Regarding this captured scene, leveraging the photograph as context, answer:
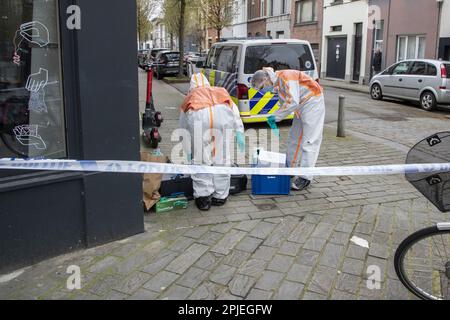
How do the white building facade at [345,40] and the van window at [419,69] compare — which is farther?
the white building facade at [345,40]

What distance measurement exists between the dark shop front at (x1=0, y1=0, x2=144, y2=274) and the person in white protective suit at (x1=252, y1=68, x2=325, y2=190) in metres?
2.21

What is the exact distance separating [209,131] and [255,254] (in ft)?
5.25

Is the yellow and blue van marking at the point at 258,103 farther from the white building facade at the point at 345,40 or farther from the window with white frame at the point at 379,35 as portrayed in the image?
the white building facade at the point at 345,40

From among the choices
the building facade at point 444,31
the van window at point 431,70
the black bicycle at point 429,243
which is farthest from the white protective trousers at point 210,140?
the building facade at point 444,31

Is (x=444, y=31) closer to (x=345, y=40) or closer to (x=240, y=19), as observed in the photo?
(x=345, y=40)

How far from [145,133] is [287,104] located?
3614 mm

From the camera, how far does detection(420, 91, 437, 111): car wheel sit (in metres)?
13.9

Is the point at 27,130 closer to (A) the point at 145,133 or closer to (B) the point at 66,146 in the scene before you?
(B) the point at 66,146

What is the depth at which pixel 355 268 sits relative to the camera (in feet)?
12.4

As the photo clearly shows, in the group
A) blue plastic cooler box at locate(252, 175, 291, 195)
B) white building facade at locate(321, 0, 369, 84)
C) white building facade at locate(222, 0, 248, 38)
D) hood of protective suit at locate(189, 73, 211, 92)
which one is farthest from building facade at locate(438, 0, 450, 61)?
white building facade at locate(222, 0, 248, 38)

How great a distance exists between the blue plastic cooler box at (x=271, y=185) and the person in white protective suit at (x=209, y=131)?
0.47 m

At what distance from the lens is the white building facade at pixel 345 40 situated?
24172 millimetres

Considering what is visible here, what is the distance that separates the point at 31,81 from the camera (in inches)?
145

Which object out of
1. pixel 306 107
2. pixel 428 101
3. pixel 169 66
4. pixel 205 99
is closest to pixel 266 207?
pixel 205 99
